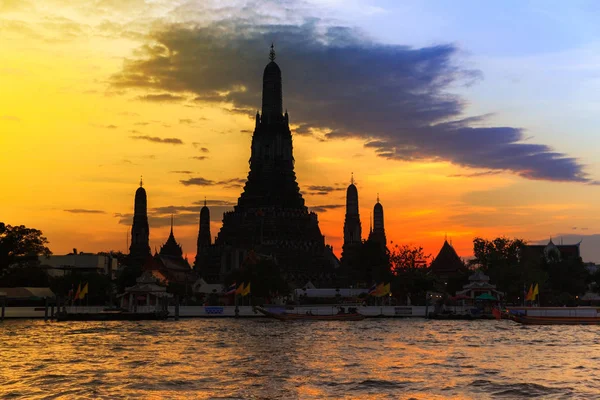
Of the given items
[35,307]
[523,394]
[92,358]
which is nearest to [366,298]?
[35,307]

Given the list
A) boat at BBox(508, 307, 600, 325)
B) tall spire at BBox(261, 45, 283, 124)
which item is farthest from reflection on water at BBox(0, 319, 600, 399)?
tall spire at BBox(261, 45, 283, 124)

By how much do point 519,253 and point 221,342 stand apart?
7112 centimetres

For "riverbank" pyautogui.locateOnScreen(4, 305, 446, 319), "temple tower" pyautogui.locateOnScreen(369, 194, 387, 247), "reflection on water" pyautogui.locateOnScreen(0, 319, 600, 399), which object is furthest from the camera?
"temple tower" pyautogui.locateOnScreen(369, 194, 387, 247)

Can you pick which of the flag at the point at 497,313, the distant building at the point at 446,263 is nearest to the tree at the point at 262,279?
the flag at the point at 497,313

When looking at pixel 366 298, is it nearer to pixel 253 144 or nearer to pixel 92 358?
pixel 253 144

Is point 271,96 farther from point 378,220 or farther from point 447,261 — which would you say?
point 378,220

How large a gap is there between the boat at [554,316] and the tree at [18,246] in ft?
183

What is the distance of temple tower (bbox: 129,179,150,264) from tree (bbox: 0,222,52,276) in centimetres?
4467

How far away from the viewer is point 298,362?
45.2 meters

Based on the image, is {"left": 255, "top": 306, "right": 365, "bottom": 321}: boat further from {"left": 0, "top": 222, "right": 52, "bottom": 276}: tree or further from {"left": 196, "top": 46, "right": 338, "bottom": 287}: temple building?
{"left": 196, "top": 46, "right": 338, "bottom": 287}: temple building

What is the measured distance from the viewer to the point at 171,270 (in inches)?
5906

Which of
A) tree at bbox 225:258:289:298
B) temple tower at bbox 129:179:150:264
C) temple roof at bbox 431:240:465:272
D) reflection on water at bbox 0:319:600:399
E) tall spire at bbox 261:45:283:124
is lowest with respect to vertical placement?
reflection on water at bbox 0:319:600:399

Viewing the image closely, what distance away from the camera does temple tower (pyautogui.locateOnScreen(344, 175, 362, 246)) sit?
521ft

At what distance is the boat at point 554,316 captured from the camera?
7919 cm
